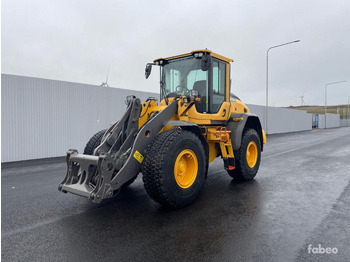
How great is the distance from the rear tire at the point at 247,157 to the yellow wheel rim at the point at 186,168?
1674 mm

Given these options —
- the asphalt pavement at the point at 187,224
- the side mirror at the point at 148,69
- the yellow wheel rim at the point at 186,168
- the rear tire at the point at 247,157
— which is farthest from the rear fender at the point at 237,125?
the side mirror at the point at 148,69

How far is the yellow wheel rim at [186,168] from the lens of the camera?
4277 millimetres

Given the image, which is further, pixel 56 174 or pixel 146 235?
pixel 56 174

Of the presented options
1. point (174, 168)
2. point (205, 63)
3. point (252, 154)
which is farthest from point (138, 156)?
point (252, 154)

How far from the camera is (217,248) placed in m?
2.99

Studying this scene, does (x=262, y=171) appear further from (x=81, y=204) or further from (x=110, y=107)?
(x=110, y=107)

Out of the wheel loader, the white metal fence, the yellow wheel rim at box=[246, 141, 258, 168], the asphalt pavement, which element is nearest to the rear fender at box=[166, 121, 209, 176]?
the wheel loader

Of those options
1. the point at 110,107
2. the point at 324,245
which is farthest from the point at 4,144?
the point at 324,245

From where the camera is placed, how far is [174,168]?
4.09 m

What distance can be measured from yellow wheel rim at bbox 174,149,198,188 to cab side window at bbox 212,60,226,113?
1.51 meters

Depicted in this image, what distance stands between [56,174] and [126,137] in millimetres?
3559

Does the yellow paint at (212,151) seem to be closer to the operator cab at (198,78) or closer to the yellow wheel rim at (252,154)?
the operator cab at (198,78)

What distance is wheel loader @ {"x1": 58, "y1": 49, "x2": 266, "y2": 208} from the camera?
388cm

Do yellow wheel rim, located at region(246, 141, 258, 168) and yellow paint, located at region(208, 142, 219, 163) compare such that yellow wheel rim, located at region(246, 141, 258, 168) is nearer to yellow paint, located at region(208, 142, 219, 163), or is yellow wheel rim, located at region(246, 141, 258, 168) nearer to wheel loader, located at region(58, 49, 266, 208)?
wheel loader, located at region(58, 49, 266, 208)
